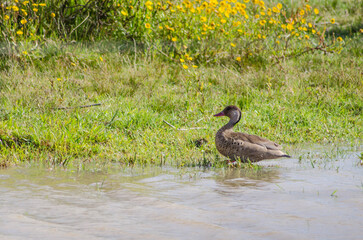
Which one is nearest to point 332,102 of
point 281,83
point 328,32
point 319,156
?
point 281,83

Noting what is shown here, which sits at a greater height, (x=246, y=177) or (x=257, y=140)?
(x=257, y=140)

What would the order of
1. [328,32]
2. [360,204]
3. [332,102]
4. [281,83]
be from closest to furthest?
[360,204] < [332,102] < [281,83] < [328,32]

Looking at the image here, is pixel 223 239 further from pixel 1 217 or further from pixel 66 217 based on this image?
pixel 1 217

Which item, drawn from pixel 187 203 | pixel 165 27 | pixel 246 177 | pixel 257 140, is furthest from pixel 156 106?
pixel 187 203

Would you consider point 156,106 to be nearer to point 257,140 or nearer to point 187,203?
point 257,140

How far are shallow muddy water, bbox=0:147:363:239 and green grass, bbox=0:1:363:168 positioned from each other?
26.5 inches

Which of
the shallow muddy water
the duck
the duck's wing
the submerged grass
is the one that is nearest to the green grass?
the submerged grass

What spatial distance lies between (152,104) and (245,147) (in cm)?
275

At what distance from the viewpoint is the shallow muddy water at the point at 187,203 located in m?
3.75

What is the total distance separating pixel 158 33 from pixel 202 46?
39.1 inches

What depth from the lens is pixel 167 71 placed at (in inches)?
394

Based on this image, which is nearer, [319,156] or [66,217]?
[66,217]

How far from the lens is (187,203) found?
4.53 metres

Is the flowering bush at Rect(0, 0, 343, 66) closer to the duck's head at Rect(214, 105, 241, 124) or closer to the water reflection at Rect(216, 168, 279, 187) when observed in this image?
the duck's head at Rect(214, 105, 241, 124)
